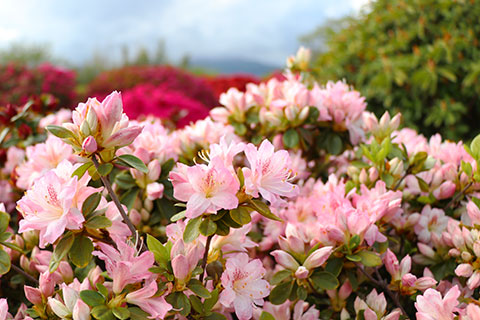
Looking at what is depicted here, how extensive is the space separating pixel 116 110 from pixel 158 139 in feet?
1.53

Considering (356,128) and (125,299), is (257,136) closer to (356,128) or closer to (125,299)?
(356,128)

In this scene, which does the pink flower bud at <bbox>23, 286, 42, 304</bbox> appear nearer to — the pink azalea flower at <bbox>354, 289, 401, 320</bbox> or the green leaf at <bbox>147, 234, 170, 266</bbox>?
the green leaf at <bbox>147, 234, 170, 266</bbox>

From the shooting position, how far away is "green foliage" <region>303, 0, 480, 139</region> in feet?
11.3

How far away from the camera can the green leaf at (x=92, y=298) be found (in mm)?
786

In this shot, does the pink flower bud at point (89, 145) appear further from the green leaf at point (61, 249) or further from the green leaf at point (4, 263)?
the green leaf at point (4, 263)

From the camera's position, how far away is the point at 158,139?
1.29 meters

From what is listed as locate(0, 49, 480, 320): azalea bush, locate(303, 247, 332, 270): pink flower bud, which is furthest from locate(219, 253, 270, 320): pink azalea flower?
locate(303, 247, 332, 270): pink flower bud

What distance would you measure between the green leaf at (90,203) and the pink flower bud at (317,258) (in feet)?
1.44

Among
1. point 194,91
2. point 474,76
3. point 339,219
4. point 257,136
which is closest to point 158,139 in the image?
point 257,136

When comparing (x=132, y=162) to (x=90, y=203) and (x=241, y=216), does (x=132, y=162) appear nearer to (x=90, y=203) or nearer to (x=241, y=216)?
(x=90, y=203)

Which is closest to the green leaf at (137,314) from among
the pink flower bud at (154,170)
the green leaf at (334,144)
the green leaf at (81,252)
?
the green leaf at (81,252)

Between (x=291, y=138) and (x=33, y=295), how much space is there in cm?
85

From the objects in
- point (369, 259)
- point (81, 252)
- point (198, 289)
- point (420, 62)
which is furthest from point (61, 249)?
point (420, 62)

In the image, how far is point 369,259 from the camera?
0.99 meters
